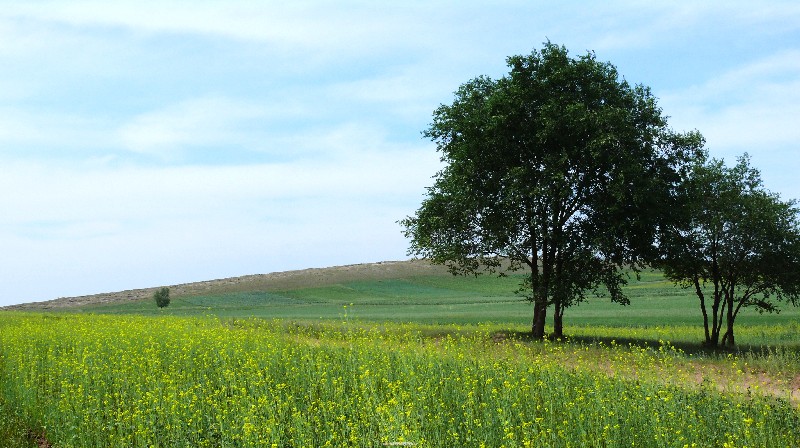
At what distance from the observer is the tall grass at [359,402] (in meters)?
11.3

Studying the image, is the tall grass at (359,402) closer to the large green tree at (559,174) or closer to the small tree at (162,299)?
the large green tree at (559,174)

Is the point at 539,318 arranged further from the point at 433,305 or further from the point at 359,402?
the point at 433,305

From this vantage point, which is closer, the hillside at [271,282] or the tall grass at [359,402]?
the tall grass at [359,402]

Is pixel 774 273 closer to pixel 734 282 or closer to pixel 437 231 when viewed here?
pixel 734 282

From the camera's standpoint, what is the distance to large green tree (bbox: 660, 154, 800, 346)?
1175 inches

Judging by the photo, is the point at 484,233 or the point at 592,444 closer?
the point at 592,444

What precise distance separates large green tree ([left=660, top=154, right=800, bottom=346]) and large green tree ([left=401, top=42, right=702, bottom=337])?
1260 mm

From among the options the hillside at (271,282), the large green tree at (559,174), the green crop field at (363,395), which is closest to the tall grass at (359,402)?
the green crop field at (363,395)

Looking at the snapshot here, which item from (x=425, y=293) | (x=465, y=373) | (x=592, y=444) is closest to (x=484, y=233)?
(x=465, y=373)

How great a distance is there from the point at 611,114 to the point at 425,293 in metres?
59.6

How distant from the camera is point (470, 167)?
105 ft

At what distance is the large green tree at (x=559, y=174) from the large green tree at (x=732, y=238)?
1.26 metres

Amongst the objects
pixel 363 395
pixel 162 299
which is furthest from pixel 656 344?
pixel 162 299

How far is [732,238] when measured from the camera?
1203 inches
